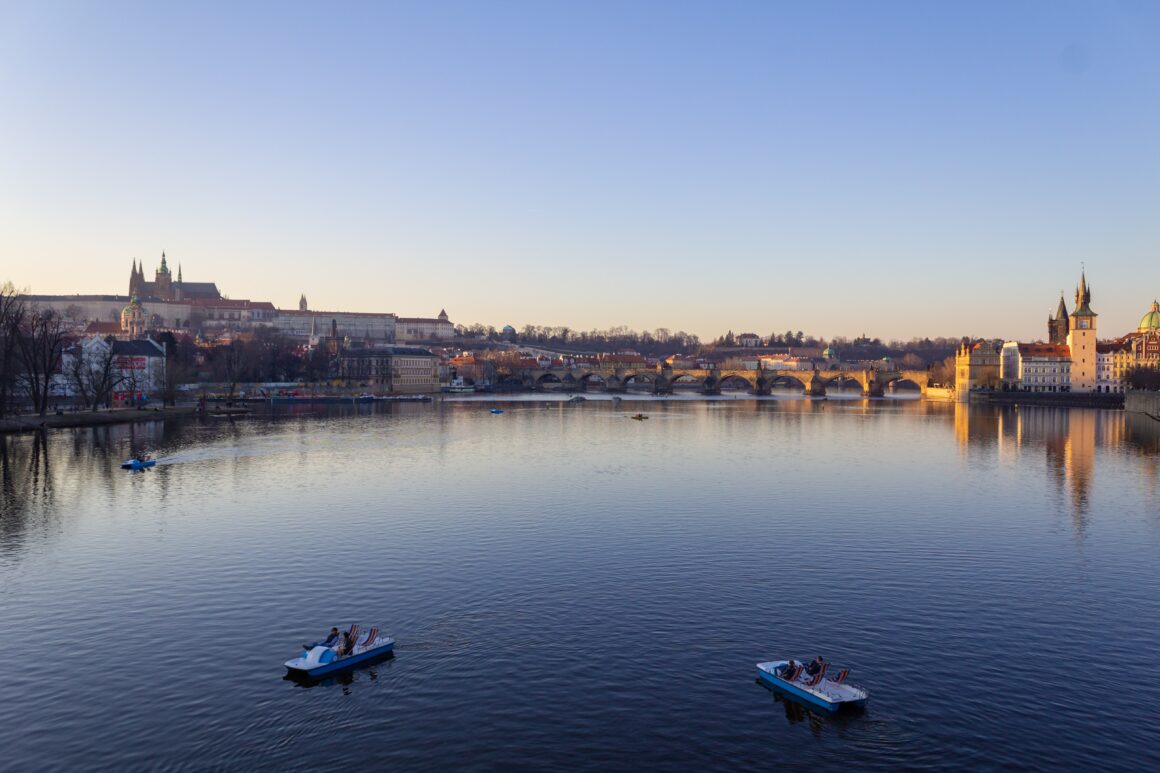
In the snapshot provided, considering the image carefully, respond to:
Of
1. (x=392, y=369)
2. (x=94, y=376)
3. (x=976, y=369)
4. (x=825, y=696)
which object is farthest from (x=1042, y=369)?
(x=825, y=696)

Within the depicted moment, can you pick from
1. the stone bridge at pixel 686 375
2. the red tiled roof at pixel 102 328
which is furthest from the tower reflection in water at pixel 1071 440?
the red tiled roof at pixel 102 328

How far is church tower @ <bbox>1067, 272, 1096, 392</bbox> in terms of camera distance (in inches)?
5022

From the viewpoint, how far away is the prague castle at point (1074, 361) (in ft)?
418

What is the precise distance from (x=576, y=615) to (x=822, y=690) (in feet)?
20.8

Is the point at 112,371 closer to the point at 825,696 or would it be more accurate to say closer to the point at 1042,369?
the point at 825,696

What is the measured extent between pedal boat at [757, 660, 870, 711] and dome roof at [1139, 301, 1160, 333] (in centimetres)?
13796

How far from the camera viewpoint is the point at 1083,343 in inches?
5064

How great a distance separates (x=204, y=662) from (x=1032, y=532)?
84.1ft

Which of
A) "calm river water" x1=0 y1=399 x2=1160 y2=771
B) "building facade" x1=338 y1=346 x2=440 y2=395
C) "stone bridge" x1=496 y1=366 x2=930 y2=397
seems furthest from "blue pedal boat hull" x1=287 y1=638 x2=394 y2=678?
"stone bridge" x1=496 y1=366 x2=930 y2=397

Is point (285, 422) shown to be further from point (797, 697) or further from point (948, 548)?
point (797, 697)

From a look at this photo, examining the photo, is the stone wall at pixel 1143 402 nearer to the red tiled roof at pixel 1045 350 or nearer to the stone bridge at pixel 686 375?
the red tiled roof at pixel 1045 350

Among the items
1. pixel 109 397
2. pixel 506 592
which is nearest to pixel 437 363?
pixel 109 397

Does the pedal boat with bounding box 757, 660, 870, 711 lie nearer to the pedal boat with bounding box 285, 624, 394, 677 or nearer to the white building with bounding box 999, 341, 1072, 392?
the pedal boat with bounding box 285, 624, 394, 677

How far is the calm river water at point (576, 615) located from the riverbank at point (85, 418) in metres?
22.2
